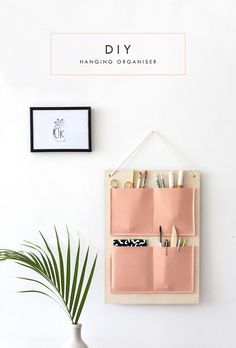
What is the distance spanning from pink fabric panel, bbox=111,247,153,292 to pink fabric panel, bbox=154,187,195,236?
11cm

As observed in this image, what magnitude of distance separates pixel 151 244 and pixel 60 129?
0.53 m

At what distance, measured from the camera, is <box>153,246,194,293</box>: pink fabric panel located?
1907mm

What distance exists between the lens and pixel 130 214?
192 cm

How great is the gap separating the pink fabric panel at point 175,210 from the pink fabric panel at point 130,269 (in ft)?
0.36

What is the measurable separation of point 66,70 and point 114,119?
25cm

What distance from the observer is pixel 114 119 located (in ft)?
6.38

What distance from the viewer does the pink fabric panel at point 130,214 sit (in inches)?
75.4

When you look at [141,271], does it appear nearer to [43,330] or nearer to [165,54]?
[43,330]

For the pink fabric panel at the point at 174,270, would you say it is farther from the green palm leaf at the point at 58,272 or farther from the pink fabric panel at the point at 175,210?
the green palm leaf at the point at 58,272

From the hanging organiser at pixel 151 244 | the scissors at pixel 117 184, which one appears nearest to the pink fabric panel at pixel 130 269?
the hanging organiser at pixel 151 244

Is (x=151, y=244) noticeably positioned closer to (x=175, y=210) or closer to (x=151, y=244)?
(x=151, y=244)

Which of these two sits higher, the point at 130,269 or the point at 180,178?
the point at 180,178

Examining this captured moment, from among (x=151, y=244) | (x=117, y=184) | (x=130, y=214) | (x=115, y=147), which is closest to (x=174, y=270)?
(x=151, y=244)

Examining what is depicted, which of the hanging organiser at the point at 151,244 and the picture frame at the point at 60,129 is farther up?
the picture frame at the point at 60,129
